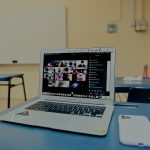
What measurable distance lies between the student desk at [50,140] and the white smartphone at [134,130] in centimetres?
2

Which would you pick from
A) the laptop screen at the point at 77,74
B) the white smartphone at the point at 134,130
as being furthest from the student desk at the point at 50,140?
the laptop screen at the point at 77,74

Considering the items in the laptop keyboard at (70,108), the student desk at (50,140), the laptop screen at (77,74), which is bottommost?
the student desk at (50,140)

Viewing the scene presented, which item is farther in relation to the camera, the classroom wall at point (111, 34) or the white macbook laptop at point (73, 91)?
the classroom wall at point (111, 34)

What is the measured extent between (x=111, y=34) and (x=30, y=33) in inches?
59.3

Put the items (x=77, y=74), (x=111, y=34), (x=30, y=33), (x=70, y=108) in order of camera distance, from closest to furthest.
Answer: (x=70, y=108)
(x=77, y=74)
(x=111, y=34)
(x=30, y=33)

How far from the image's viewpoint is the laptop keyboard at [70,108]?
2.68 ft

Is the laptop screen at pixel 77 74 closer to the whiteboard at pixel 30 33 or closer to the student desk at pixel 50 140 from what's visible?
the student desk at pixel 50 140

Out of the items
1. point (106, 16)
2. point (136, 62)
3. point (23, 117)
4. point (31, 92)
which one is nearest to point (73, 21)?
point (106, 16)

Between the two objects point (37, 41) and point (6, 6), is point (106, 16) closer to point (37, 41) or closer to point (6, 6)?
point (37, 41)

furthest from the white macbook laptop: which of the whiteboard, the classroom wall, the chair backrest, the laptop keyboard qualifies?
the whiteboard

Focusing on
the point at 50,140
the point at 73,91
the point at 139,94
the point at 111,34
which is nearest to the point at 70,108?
the point at 73,91

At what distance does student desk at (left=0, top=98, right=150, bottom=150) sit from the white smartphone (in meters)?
0.02

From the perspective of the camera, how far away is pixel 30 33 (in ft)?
12.9

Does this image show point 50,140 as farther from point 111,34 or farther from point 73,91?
point 111,34
